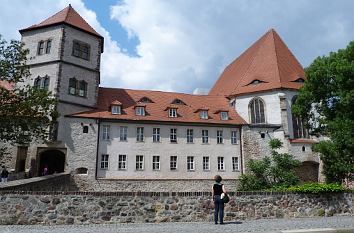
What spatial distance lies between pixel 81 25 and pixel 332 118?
2361 centimetres

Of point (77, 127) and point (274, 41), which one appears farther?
point (274, 41)

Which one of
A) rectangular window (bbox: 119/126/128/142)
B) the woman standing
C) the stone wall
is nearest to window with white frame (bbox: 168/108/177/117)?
rectangular window (bbox: 119/126/128/142)

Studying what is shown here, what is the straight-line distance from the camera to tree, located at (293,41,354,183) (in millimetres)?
20469

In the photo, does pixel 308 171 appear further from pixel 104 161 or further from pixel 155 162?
pixel 104 161

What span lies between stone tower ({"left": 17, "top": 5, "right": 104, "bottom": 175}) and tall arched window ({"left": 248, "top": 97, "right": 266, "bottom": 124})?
15575mm

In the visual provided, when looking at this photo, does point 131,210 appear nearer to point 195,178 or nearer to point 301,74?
point 195,178

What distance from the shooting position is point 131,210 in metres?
12.1

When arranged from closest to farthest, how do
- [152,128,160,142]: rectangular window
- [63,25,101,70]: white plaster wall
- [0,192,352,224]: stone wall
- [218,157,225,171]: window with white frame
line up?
1. [0,192,352,224]: stone wall
2. [63,25,101,70]: white plaster wall
3. [152,128,160,142]: rectangular window
4. [218,157,225,171]: window with white frame

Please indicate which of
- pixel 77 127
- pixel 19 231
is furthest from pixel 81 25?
pixel 19 231

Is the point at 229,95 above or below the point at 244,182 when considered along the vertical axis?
above

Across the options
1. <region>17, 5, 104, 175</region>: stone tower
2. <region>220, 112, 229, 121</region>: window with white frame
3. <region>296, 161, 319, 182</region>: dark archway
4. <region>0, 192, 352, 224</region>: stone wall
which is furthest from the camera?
<region>220, 112, 229, 121</region>: window with white frame

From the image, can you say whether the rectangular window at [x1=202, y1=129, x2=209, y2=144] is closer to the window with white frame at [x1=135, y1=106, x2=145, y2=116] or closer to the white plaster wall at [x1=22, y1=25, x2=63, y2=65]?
the window with white frame at [x1=135, y1=106, x2=145, y2=116]

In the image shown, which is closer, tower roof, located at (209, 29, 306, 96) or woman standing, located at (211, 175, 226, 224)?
woman standing, located at (211, 175, 226, 224)

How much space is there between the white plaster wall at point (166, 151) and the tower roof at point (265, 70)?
6712 millimetres
